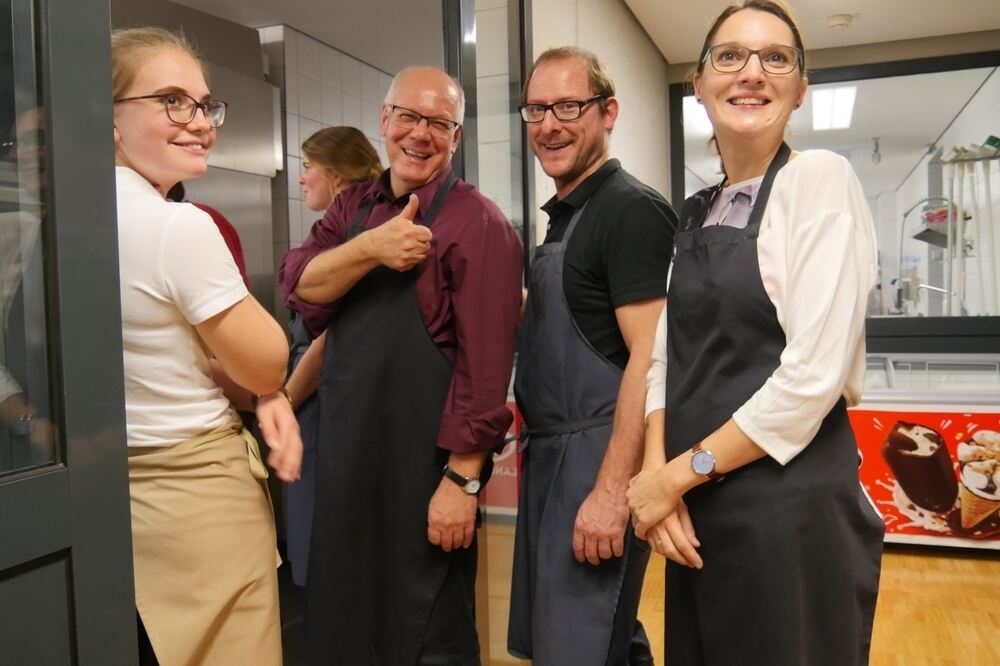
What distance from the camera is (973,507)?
3455 millimetres

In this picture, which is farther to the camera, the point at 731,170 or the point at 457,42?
the point at 457,42

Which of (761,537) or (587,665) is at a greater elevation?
(761,537)

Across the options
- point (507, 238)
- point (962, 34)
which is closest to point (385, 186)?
point (507, 238)

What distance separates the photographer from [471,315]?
5.11 ft

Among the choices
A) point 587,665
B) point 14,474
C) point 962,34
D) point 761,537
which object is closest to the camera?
point 14,474

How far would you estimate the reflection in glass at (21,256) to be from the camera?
2.52 feet

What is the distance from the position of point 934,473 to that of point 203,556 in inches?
132

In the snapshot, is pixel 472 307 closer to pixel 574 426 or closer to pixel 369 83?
pixel 574 426

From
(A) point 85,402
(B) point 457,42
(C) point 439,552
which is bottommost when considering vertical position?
(C) point 439,552

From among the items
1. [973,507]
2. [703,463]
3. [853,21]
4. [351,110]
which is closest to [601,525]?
[703,463]

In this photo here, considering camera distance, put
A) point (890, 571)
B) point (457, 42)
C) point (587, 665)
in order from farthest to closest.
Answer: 1. point (890, 571)
2. point (457, 42)
3. point (587, 665)

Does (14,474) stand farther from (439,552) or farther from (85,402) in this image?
(439,552)

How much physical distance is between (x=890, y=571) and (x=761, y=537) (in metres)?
2.70

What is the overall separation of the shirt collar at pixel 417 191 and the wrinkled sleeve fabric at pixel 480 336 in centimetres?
13
